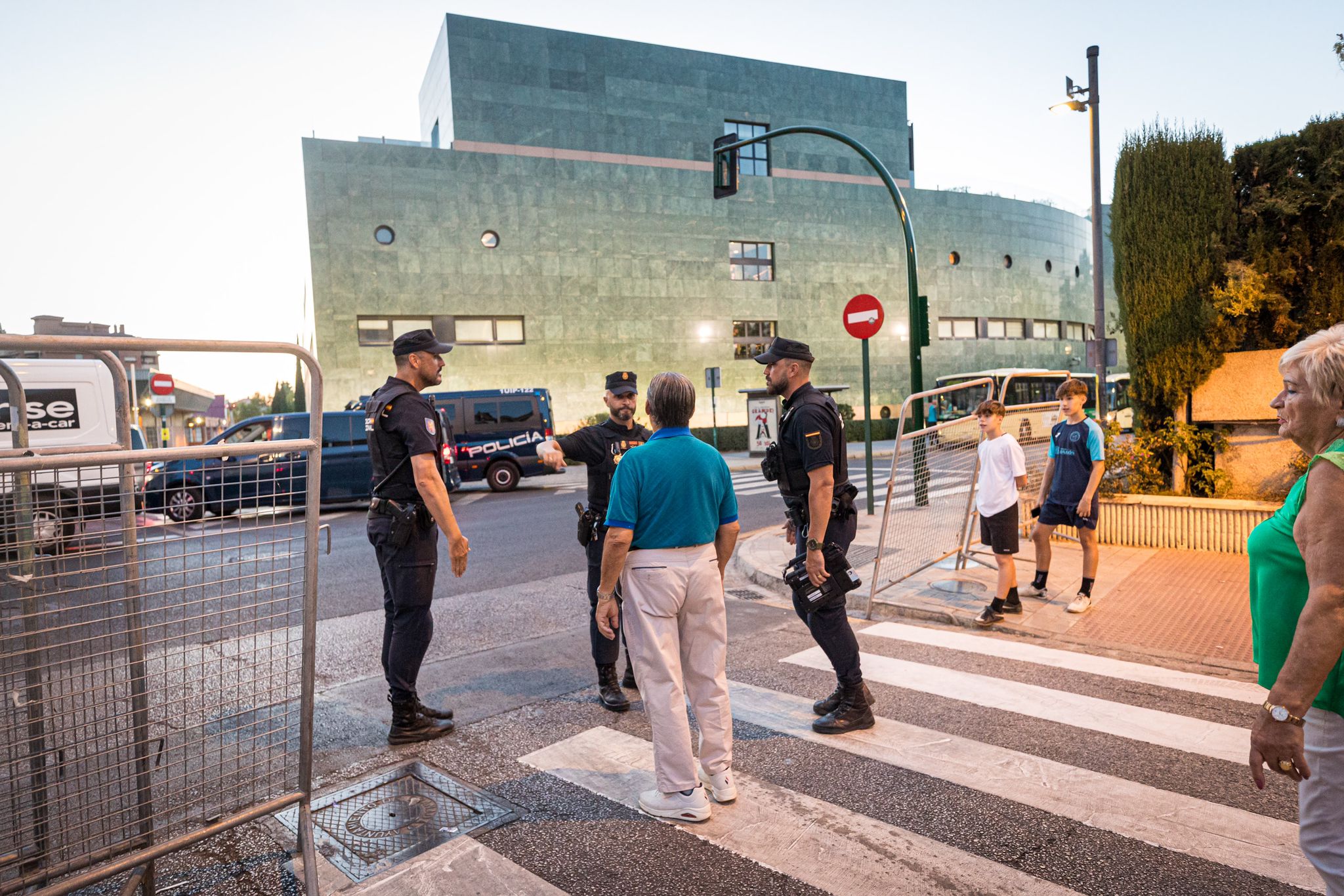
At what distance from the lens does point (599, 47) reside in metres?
31.7

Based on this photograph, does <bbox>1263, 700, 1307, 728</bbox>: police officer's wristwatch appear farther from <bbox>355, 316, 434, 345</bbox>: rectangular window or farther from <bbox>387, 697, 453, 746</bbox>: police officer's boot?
<bbox>355, 316, 434, 345</bbox>: rectangular window

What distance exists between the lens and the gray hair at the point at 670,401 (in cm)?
345

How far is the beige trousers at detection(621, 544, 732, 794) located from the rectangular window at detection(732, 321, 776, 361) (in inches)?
1215

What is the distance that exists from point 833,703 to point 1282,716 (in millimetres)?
2520

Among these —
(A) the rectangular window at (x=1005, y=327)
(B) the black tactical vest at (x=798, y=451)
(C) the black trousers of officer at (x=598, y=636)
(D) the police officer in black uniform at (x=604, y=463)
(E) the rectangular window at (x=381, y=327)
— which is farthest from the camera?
(A) the rectangular window at (x=1005, y=327)

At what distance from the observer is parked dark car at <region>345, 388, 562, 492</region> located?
59.0 ft

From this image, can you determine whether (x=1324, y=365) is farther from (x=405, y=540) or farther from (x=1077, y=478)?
(x=1077, y=478)

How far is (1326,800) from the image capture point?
2059mm

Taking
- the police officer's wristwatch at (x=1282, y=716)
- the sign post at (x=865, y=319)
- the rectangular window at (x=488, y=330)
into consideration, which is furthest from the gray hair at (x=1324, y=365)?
the rectangular window at (x=488, y=330)

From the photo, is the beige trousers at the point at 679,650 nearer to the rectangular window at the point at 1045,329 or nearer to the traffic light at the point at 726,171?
the traffic light at the point at 726,171

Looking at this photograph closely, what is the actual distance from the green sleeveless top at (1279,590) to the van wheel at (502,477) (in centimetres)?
1666

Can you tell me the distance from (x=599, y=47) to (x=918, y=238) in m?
16.9

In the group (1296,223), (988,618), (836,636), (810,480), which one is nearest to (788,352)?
(810,480)

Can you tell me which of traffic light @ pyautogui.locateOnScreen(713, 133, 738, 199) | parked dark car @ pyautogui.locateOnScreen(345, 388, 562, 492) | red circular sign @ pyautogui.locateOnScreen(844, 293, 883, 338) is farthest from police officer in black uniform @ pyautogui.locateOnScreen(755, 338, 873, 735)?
parked dark car @ pyautogui.locateOnScreen(345, 388, 562, 492)
